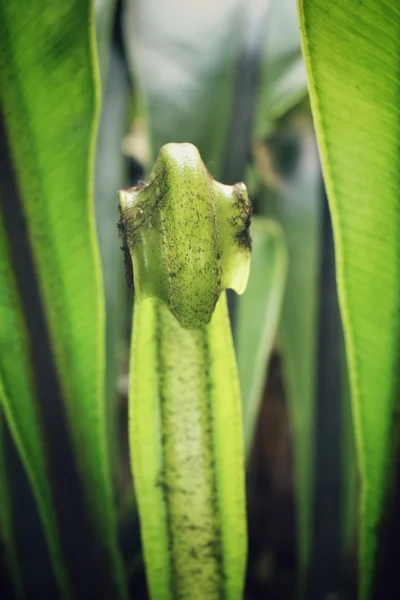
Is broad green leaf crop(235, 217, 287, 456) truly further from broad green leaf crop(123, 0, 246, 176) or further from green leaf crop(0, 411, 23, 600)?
green leaf crop(0, 411, 23, 600)

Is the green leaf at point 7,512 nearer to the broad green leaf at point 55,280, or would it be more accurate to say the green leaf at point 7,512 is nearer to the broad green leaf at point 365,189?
the broad green leaf at point 55,280

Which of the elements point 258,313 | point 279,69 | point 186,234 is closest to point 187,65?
point 279,69

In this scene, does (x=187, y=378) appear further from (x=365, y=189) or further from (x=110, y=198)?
(x=110, y=198)

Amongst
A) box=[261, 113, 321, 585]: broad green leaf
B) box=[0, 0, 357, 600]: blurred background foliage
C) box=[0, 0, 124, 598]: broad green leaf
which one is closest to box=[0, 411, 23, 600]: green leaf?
box=[0, 0, 357, 600]: blurred background foliage

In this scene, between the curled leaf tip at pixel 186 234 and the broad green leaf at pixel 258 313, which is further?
the broad green leaf at pixel 258 313

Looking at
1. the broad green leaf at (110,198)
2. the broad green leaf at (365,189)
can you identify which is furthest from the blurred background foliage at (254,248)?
the broad green leaf at (365,189)

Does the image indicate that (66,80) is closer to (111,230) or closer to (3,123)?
(3,123)
